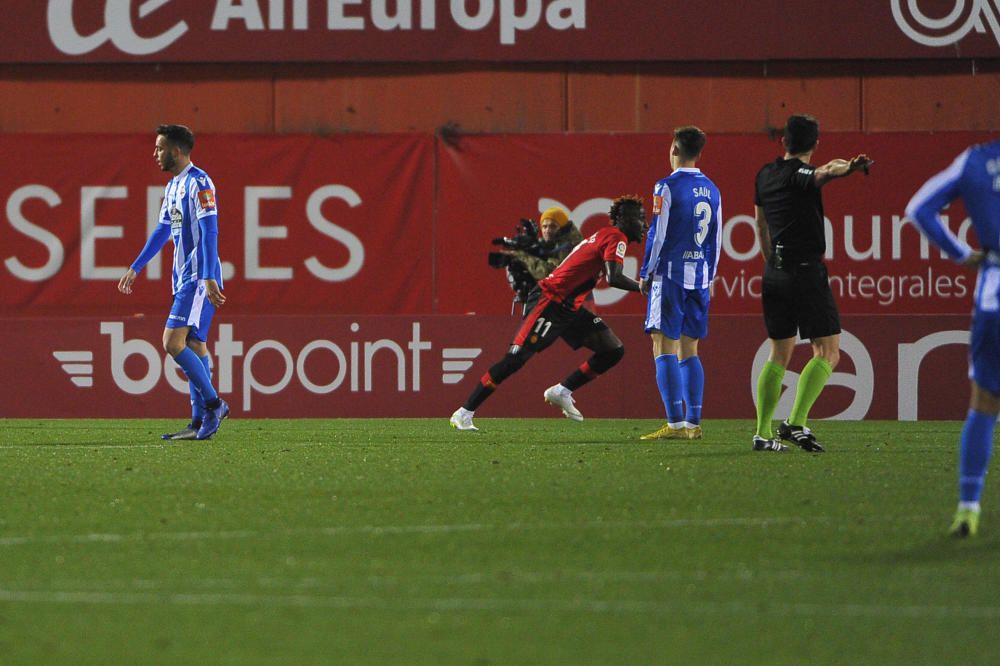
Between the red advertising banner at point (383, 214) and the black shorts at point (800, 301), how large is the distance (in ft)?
22.0

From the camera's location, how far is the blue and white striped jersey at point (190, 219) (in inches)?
436

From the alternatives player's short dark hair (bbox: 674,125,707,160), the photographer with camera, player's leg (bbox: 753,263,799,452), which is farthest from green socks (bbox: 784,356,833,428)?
the photographer with camera

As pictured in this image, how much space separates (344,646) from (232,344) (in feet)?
38.5

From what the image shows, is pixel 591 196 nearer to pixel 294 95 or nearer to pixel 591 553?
pixel 294 95

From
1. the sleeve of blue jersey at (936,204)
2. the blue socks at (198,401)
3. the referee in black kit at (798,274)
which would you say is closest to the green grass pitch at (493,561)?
the referee in black kit at (798,274)

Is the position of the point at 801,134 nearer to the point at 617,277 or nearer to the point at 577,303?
the point at 617,277

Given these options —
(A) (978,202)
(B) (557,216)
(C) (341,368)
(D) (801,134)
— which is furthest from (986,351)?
(C) (341,368)

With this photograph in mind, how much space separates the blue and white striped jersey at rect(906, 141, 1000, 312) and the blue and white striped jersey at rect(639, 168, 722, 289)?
5.07 m

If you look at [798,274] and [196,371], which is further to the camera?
[196,371]

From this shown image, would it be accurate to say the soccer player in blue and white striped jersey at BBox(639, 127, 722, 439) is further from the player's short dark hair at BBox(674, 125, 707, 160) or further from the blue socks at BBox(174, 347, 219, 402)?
the blue socks at BBox(174, 347, 219, 402)

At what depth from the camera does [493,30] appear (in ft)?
57.0

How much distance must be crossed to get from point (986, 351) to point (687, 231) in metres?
5.24

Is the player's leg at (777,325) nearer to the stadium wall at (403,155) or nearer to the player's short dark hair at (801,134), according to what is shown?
the player's short dark hair at (801,134)

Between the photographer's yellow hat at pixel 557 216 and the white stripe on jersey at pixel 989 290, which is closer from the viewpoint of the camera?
the white stripe on jersey at pixel 989 290
